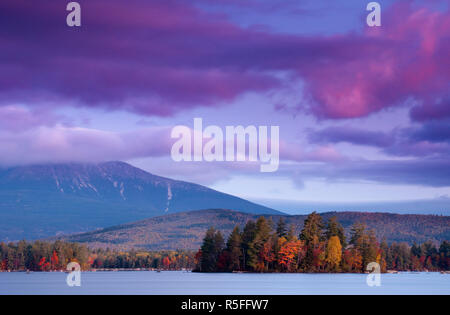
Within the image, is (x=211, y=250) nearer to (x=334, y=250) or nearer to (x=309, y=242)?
(x=309, y=242)

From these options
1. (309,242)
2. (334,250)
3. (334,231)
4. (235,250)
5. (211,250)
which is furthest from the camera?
(211,250)

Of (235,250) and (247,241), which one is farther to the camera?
(235,250)

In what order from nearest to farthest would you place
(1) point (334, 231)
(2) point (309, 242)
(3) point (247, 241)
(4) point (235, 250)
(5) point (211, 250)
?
(2) point (309, 242)
(1) point (334, 231)
(3) point (247, 241)
(4) point (235, 250)
(5) point (211, 250)

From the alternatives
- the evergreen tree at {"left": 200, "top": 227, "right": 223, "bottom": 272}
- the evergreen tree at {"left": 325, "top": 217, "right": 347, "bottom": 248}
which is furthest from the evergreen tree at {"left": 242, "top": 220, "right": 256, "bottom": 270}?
the evergreen tree at {"left": 325, "top": 217, "right": 347, "bottom": 248}

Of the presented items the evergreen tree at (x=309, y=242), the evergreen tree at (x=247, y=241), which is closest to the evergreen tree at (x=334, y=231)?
the evergreen tree at (x=309, y=242)

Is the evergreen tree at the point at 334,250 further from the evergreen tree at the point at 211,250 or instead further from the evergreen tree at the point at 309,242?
the evergreen tree at the point at 211,250

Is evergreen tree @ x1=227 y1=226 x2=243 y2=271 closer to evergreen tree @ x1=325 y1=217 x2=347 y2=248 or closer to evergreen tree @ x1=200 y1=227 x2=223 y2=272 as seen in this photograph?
evergreen tree @ x1=200 y1=227 x2=223 y2=272

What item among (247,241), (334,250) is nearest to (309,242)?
(334,250)

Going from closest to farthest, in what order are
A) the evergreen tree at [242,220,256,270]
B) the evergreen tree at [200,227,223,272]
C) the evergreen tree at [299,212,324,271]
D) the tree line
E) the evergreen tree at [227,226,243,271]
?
1. the tree line
2. the evergreen tree at [299,212,324,271]
3. the evergreen tree at [242,220,256,270]
4. the evergreen tree at [227,226,243,271]
5. the evergreen tree at [200,227,223,272]
